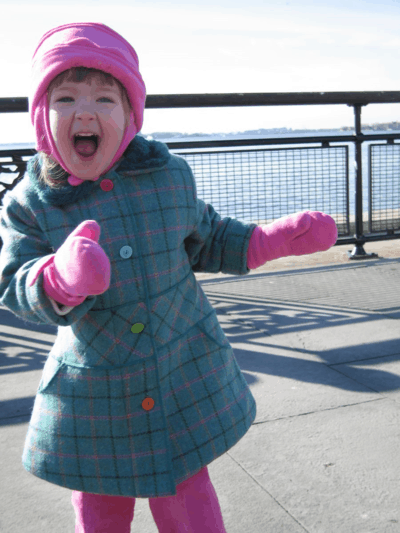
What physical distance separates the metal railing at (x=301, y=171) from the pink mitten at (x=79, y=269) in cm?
388

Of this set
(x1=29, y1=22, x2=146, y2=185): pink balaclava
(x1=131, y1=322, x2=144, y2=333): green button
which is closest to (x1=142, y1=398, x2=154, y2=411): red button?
(x1=131, y1=322, x2=144, y2=333): green button

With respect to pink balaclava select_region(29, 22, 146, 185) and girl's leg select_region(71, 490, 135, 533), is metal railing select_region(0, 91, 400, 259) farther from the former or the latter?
girl's leg select_region(71, 490, 135, 533)

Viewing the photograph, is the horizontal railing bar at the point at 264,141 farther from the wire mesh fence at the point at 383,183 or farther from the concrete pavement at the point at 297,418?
the concrete pavement at the point at 297,418

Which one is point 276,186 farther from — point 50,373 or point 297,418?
point 50,373

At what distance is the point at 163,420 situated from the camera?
167cm

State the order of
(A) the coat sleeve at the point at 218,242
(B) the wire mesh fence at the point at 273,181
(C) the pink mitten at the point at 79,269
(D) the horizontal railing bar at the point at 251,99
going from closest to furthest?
(C) the pink mitten at the point at 79,269 < (A) the coat sleeve at the point at 218,242 < (D) the horizontal railing bar at the point at 251,99 < (B) the wire mesh fence at the point at 273,181

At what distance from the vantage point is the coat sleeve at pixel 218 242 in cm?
191

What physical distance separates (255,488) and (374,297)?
105 inches

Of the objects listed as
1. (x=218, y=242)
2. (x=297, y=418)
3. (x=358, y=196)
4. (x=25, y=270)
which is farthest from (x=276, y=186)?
(x=25, y=270)

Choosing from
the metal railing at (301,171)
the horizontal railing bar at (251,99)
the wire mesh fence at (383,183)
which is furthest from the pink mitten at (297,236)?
the wire mesh fence at (383,183)

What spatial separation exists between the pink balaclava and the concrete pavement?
1.27 meters

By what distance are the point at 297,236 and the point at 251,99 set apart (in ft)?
12.0

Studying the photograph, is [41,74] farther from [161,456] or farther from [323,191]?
[323,191]

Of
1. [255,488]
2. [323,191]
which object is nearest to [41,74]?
[255,488]
